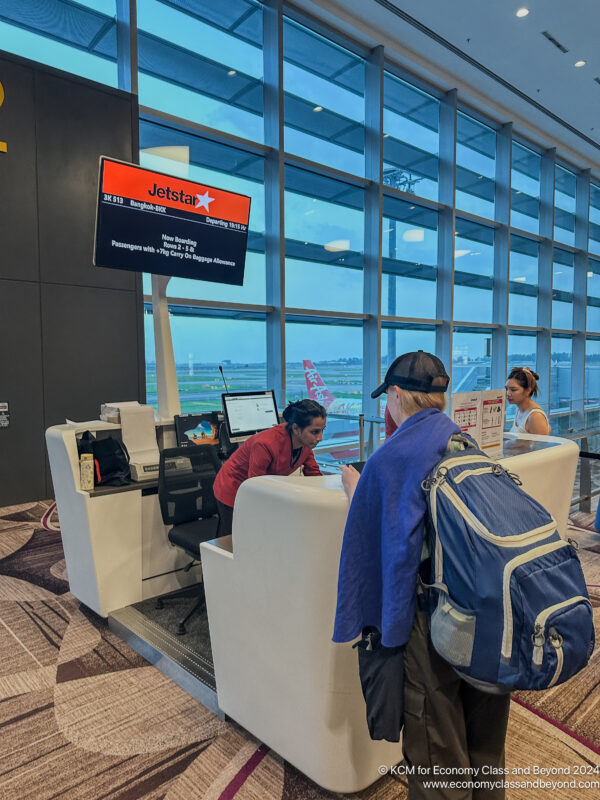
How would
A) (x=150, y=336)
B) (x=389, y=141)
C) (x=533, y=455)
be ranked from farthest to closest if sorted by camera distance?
(x=389, y=141)
(x=150, y=336)
(x=533, y=455)

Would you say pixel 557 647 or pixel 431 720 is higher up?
pixel 557 647

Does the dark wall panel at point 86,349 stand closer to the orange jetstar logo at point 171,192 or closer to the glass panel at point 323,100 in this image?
the orange jetstar logo at point 171,192

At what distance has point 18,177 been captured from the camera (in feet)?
16.1

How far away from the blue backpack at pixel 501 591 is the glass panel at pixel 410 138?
7647 millimetres

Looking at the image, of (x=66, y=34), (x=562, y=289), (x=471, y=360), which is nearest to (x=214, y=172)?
(x=66, y=34)

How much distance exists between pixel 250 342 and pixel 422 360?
555 centimetres

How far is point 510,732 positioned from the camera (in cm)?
196

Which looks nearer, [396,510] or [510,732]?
[396,510]

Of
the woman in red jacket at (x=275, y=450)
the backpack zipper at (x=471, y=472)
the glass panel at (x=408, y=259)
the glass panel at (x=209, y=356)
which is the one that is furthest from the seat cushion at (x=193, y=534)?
the glass panel at (x=408, y=259)

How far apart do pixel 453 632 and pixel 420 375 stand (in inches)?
22.3

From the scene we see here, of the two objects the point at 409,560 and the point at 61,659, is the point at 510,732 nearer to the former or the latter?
the point at 409,560

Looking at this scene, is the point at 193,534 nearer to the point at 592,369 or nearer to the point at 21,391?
the point at 21,391

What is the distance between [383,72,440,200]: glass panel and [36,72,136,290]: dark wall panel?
13.3 feet

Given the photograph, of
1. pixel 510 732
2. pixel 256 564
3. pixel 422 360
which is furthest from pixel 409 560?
pixel 510 732
